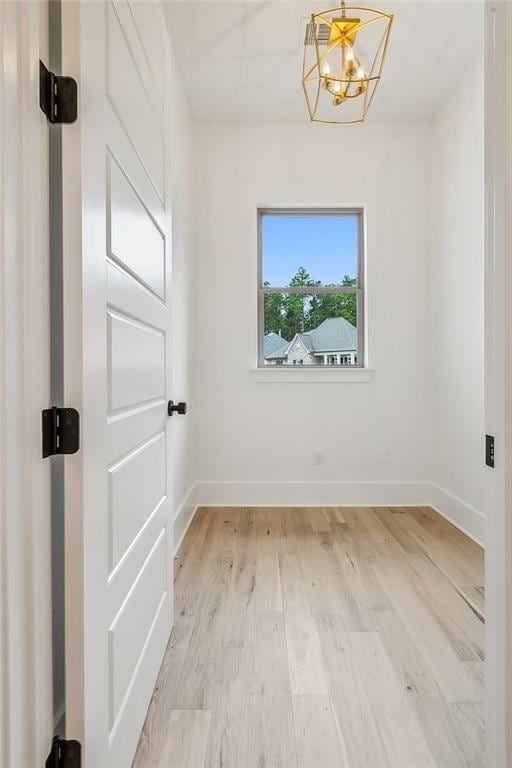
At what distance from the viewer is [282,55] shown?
2908 mm

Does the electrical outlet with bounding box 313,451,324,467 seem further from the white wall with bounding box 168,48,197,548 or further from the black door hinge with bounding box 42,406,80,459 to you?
the black door hinge with bounding box 42,406,80,459

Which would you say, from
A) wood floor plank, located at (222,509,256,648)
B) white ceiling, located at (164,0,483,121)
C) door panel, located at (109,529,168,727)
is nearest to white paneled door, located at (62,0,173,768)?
door panel, located at (109,529,168,727)

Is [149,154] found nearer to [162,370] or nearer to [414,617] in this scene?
[162,370]

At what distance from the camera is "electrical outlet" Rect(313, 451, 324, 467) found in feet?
12.3

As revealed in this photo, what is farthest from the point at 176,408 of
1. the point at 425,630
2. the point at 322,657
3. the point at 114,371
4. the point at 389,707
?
the point at 425,630

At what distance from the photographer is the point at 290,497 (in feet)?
12.2

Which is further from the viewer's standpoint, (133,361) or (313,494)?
(313,494)

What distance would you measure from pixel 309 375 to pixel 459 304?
117 cm

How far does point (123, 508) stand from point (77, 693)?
16.4 inches

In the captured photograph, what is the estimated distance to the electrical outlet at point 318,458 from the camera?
12.3 ft

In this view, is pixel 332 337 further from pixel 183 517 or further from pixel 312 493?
pixel 183 517

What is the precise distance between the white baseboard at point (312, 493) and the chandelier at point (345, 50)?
250cm

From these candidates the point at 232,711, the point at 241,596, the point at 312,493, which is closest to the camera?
the point at 232,711

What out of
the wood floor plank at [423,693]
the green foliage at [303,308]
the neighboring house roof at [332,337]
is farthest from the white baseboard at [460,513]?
the green foliage at [303,308]
